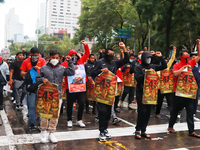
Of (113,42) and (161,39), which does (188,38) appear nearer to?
(161,39)

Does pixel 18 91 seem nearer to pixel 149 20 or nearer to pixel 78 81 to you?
pixel 78 81

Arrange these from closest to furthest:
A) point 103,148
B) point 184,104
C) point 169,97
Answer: point 103,148, point 184,104, point 169,97

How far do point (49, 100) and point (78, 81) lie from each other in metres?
1.57

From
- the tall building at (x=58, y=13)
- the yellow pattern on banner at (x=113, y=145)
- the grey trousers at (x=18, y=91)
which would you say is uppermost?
the tall building at (x=58, y=13)

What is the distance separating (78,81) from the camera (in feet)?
22.7

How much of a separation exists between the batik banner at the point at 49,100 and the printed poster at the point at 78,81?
52.4 inches

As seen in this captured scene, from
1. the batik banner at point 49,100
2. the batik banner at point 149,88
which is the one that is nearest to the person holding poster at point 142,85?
the batik banner at point 149,88

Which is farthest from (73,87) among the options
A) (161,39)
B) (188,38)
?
(188,38)

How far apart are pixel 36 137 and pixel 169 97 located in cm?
481

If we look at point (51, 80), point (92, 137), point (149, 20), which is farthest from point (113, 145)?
point (149, 20)

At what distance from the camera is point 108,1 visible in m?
28.3

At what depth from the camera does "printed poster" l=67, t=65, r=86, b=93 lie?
6.82 meters

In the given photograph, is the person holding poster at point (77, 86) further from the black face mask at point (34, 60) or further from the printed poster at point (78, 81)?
the black face mask at point (34, 60)

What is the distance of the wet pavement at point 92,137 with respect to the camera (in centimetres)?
533
